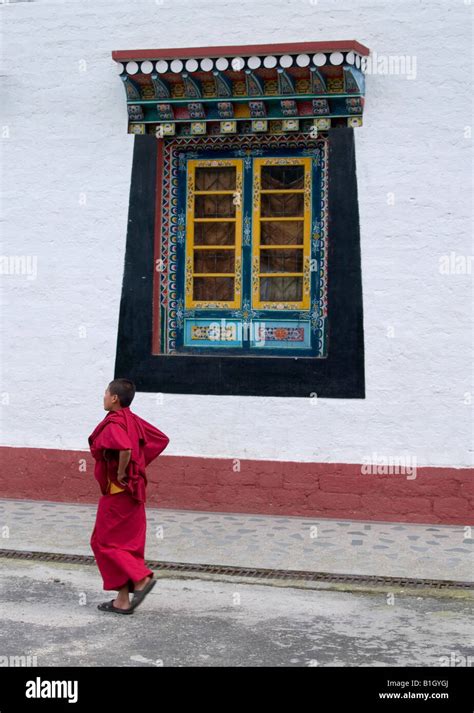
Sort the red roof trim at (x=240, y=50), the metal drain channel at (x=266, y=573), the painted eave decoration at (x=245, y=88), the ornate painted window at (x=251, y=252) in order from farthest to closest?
the ornate painted window at (x=251, y=252), the painted eave decoration at (x=245, y=88), the red roof trim at (x=240, y=50), the metal drain channel at (x=266, y=573)

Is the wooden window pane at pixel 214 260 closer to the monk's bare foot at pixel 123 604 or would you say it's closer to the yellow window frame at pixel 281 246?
the yellow window frame at pixel 281 246

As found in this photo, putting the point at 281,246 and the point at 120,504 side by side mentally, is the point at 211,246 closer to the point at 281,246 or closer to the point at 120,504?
the point at 281,246

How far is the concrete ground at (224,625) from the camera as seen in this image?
5.45m

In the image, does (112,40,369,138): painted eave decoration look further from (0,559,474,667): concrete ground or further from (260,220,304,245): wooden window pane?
(0,559,474,667): concrete ground

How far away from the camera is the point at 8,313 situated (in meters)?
10.1

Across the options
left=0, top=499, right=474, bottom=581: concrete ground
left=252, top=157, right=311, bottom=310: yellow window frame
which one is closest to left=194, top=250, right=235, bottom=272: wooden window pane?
left=252, top=157, right=311, bottom=310: yellow window frame

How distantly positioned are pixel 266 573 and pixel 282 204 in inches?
143

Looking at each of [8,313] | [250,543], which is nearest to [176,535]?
[250,543]

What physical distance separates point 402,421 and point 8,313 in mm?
3759

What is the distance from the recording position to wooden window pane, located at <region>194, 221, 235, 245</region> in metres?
9.84

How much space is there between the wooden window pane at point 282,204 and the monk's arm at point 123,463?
4020 millimetres

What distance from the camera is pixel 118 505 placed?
250 inches

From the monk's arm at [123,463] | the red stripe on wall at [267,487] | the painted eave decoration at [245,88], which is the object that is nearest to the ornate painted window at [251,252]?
the painted eave decoration at [245,88]
